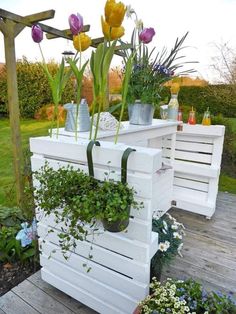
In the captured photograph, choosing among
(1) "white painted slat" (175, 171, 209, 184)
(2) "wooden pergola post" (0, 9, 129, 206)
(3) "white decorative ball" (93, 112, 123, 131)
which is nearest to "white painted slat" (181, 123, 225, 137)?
(1) "white painted slat" (175, 171, 209, 184)

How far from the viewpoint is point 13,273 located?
1.69m

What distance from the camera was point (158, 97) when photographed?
1.65 m

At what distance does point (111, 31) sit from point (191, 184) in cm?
192

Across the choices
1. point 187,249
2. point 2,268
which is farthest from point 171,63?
point 2,268

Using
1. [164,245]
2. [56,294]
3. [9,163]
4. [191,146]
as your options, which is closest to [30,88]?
[9,163]

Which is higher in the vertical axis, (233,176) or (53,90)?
(53,90)

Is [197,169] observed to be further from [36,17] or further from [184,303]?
[36,17]

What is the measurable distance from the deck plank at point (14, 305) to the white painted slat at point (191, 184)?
1.80 metres

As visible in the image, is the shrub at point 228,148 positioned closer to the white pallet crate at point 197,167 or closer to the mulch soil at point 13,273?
the white pallet crate at point 197,167

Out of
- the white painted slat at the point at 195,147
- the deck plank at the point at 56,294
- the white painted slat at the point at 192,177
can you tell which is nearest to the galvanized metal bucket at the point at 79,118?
the deck plank at the point at 56,294

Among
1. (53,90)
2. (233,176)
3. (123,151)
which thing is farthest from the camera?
(233,176)

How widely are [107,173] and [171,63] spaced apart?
41.5 inches

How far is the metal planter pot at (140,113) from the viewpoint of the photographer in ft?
5.65

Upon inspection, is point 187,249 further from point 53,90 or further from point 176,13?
point 176,13
